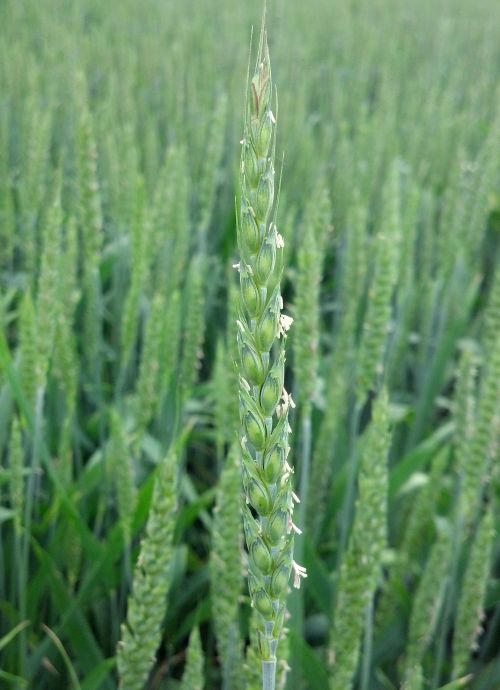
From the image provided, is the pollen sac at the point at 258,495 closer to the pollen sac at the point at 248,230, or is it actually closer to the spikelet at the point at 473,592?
the pollen sac at the point at 248,230

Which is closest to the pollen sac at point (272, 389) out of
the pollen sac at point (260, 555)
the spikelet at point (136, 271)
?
the pollen sac at point (260, 555)

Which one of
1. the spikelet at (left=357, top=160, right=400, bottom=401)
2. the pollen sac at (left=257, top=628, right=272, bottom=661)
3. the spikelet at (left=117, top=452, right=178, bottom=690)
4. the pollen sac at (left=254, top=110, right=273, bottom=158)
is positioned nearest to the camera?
the pollen sac at (left=254, top=110, right=273, bottom=158)

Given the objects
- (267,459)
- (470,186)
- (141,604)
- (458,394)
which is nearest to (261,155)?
(267,459)

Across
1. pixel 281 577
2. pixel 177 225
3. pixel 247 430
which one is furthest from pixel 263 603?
pixel 177 225

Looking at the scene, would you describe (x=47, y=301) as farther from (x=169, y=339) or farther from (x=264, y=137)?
(x=264, y=137)

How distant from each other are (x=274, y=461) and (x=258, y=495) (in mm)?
28

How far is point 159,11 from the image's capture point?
496 cm

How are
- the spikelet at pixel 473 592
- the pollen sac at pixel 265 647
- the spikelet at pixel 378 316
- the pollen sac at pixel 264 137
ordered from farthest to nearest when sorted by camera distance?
the spikelet at pixel 378 316
the spikelet at pixel 473 592
the pollen sac at pixel 265 647
the pollen sac at pixel 264 137

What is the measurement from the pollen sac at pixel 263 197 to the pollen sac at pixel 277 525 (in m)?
0.20

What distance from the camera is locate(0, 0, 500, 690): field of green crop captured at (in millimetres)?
590

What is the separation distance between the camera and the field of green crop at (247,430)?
1.94 ft

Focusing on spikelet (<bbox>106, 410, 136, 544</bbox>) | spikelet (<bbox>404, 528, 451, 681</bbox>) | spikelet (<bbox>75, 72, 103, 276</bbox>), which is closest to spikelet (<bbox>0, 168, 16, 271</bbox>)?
spikelet (<bbox>75, 72, 103, 276</bbox>)

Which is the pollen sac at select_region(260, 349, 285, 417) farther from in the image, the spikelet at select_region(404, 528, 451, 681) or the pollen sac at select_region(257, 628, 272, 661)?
the spikelet at select_region(404, 528, 451, 681)

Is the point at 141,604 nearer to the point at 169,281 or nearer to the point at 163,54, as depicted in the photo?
the point at 169,281
